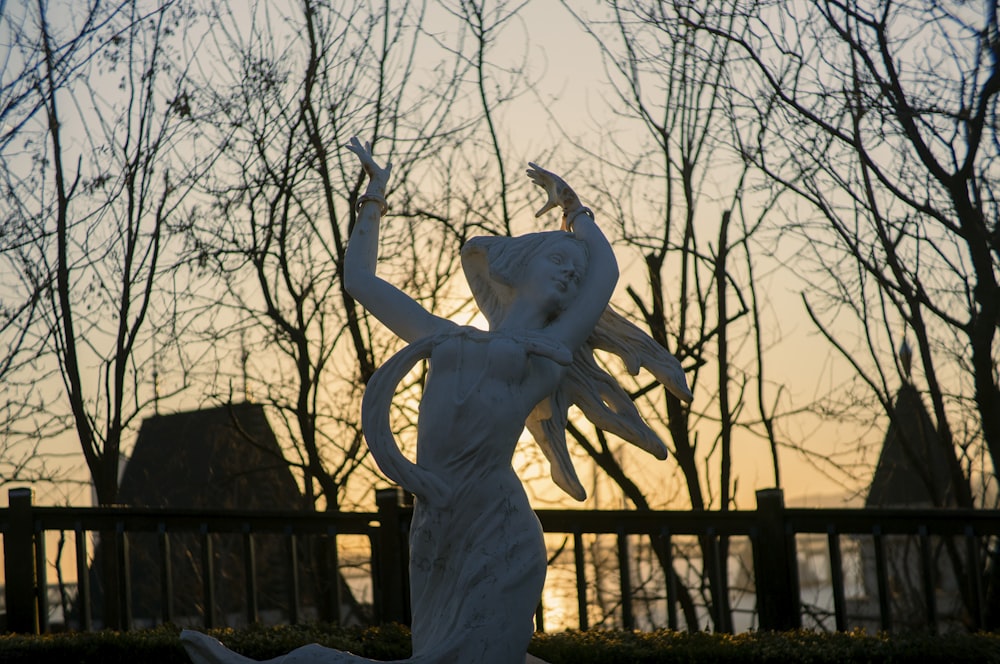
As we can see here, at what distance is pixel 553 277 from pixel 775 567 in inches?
108

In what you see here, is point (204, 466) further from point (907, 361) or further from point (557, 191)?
point (557, 191)

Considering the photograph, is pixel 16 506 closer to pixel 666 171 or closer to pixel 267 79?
pixel 267 79

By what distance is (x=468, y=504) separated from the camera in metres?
3.83

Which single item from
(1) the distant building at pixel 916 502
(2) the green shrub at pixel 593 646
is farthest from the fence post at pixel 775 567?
(1) the distant building at pixel 916 502

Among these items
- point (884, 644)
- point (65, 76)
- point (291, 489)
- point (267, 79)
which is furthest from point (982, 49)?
point (291, 489)

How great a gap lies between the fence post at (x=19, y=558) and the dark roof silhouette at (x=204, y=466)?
4.78 m

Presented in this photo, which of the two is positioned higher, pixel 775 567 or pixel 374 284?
pixel 374 284

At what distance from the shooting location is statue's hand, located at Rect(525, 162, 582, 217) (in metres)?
4.52

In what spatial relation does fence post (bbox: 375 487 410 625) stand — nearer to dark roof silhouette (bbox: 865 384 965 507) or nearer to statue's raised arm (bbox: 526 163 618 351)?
statue's raised arm (bbox: 526 163 618 351)

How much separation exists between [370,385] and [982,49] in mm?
5055

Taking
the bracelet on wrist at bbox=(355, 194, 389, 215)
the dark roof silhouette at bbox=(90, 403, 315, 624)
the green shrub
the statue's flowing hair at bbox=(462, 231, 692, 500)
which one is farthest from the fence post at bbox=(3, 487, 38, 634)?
the dark roof silhouette at bbox=(90, 403, 315, 624)

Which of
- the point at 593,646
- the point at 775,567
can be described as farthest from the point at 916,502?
the point at 593,646

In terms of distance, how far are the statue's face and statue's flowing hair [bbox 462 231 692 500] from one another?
1.3 inches

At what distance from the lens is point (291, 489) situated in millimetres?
12141
